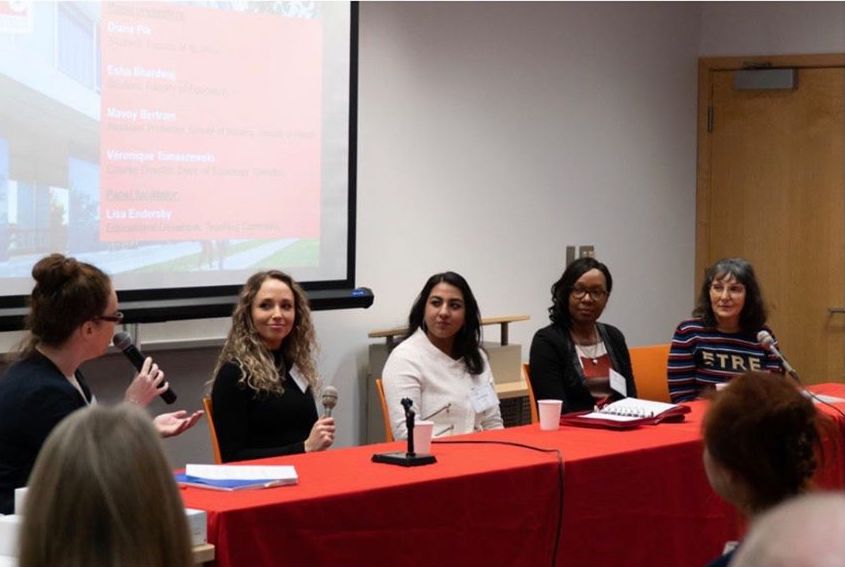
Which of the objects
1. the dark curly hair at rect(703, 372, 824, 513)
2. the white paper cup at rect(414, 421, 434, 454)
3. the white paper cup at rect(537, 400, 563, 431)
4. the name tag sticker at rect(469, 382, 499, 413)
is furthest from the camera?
the name tag sticker at rect(469, 382, 499, 413)

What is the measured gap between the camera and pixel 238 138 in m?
4.88

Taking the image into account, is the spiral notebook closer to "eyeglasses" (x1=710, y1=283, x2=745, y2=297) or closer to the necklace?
the necklace

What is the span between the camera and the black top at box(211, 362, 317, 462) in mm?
3787

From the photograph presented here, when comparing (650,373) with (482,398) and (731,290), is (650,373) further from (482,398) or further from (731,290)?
(482,398)

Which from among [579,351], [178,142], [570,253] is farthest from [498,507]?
[570,253]

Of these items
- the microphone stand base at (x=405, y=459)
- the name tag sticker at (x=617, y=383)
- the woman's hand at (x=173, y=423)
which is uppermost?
the woman's hand at (x=173, y=423)

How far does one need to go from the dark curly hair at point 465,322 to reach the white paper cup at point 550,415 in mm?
534

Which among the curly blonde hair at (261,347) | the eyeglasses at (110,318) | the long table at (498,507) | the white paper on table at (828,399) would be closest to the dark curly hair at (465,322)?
the curly blonde hair at (261,347)

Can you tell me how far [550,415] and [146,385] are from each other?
132cm

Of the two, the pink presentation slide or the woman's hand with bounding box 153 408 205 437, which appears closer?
the woman's hand with bounding box 153 408 205 437

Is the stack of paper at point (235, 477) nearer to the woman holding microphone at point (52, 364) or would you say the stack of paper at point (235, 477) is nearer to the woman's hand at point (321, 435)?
the woman holding microphone at point (52, 364)

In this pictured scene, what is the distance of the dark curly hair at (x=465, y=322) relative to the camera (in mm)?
4441

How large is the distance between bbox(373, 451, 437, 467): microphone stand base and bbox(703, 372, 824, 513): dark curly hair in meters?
1.34

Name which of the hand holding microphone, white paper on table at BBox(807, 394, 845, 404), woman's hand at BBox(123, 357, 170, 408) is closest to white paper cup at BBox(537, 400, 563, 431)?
the hand holding microphone
